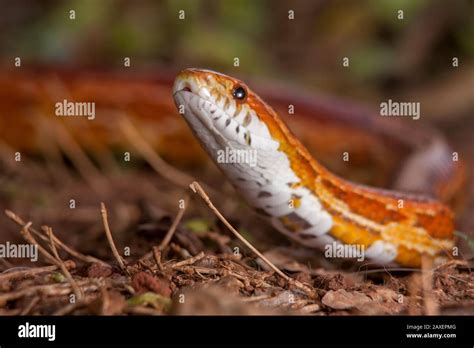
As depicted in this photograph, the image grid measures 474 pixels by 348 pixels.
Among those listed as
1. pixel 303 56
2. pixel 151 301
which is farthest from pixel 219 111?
pixel 303 56

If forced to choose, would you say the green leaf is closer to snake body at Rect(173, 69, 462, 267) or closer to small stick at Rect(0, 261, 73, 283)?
small stick at Rect(0, 261, 73, 283)

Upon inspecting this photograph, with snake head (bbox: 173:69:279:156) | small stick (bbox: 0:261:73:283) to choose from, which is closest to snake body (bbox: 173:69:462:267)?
snake head (bbox: 173:69:279:156)

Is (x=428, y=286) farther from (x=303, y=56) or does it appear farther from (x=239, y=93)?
(x=303, y=56)

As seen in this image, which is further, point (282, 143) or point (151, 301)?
point (282, 143)

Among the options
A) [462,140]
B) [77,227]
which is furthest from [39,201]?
[462,140]
